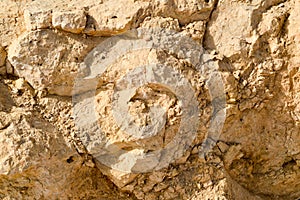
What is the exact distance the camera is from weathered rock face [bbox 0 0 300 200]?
6.94 ft

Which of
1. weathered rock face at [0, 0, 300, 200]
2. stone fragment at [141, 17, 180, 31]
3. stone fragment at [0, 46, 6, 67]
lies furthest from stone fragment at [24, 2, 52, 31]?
stone fragment at [141, 17, 180, 31]

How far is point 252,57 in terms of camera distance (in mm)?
2219

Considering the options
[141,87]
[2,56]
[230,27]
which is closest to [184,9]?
[230,27]

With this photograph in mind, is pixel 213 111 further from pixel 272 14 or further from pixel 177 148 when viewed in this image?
pixel 272 14

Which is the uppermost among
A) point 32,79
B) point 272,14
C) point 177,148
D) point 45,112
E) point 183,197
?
point 272,14

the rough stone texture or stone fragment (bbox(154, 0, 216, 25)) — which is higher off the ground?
stone fragment (bbox(154, 0, 216, 25))

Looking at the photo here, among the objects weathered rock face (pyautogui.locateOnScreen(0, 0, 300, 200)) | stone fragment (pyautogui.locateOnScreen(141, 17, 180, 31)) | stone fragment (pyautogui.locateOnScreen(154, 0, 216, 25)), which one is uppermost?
stone fragment (pyautogui.locateOnScreen(154, 0, 216, 25))

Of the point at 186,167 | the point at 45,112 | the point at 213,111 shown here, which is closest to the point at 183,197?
the point at 186,167

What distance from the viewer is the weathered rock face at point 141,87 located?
2.12 metres

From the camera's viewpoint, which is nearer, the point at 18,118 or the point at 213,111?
the point at 18,118

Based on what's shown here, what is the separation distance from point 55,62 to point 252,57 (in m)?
0.91

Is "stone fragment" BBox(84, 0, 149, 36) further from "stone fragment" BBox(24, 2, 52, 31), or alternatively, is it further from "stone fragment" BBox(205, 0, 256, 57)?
"stone fragment" BBox(205, 0, 256, 57)

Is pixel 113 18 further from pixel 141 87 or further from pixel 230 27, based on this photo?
pixel 230 27

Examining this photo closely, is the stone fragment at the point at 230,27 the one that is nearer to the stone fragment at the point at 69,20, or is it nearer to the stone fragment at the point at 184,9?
the stone fragment at the point at 184,9
